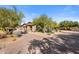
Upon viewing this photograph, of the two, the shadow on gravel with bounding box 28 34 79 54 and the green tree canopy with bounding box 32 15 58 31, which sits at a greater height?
the green tree canopy with bounding box 32 15 58 31

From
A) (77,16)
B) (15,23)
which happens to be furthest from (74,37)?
(15,23)

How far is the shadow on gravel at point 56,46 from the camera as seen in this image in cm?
468

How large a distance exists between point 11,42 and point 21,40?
0.16 metres

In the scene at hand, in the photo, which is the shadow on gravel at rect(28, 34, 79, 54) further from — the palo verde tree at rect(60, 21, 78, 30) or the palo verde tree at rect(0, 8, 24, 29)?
the palo verde tree at rect(0, 8, 24, 29)

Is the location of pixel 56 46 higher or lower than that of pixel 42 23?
lower

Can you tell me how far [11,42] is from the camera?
4703 mm

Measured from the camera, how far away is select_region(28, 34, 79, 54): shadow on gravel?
4680mm

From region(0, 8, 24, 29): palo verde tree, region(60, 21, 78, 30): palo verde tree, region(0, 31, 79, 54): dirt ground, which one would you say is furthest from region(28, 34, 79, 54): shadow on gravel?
region(0, 8, 24, 29): palo verde tree

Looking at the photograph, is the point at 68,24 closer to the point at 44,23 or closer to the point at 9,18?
the point at 44,23

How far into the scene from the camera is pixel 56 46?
4699 millimetres

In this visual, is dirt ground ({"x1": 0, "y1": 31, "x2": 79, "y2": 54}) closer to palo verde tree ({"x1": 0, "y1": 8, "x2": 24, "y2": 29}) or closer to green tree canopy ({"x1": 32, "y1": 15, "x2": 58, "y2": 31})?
green tree canopy ({"x1": 32, "y1": 15, "x2": 58, "y2": 31})

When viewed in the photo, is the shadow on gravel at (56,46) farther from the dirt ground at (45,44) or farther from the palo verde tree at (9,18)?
the palo verde tree at (9,18)

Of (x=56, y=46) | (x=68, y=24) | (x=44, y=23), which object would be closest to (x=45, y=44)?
(x=56, y=46)

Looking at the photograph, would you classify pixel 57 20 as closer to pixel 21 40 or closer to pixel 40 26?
pixel 40 26
